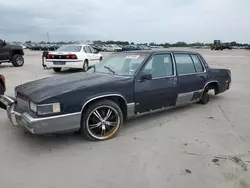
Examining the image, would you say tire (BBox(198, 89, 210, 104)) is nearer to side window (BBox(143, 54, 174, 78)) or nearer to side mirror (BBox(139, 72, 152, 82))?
side window (BBox(143, 54, 174, 78))

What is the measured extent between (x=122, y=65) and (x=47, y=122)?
1935mm

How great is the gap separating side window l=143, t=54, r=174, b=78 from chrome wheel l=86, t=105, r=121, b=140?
1060 millimetres

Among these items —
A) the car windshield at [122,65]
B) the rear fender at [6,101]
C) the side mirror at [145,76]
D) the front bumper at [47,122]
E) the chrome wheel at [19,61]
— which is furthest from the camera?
the chrome wheel at [19,61]

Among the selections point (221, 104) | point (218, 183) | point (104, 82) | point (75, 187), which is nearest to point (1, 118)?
point (104, 82)

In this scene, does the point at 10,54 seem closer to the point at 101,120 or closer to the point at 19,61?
the point at 19,61

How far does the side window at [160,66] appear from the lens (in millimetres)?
4770

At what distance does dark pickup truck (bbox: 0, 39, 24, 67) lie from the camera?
15328 mm

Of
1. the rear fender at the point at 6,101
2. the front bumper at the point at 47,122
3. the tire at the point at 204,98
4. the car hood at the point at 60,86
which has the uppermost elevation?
the car hood at the point at 60,86

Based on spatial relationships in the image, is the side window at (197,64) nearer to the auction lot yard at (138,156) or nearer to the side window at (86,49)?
the auction lot yard at (138,156)

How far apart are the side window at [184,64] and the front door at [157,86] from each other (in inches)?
7.7

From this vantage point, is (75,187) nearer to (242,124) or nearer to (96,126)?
(96,126)

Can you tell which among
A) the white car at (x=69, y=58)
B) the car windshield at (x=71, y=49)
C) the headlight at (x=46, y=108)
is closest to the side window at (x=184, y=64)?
the headlight at (x=46, y=108)

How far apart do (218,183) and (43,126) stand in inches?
93.4

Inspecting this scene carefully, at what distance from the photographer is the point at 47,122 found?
3.54m
